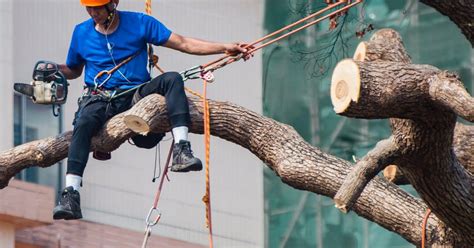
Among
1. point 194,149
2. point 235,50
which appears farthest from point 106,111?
point 194,149

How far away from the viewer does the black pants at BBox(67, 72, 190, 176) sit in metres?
11.9

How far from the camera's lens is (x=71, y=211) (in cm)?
1202

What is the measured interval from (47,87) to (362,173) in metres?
2.79

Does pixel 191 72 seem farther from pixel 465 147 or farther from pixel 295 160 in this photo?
pixel 465 147

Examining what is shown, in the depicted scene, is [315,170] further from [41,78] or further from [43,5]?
[43,5]

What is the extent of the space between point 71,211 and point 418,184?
7.46 ft

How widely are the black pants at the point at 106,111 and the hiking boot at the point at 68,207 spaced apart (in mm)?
139

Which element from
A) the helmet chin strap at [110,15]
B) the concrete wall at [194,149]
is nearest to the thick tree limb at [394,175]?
the helmet chin strap at [110,15]

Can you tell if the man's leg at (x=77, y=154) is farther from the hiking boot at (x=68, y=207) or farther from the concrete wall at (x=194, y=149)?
the concrete wall at (x=194, y=149)

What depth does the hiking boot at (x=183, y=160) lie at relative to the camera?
38.7ft

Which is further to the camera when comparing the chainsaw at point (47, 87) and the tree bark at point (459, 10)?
the chainsaw at point (47, 87)

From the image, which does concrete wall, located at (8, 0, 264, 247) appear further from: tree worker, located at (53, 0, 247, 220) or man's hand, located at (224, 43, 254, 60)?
man's hand, located at (224, 43, 254, 60)

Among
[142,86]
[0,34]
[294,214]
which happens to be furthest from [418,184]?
[294,214]

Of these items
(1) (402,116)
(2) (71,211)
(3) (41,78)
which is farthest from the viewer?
(3) (41,78)
